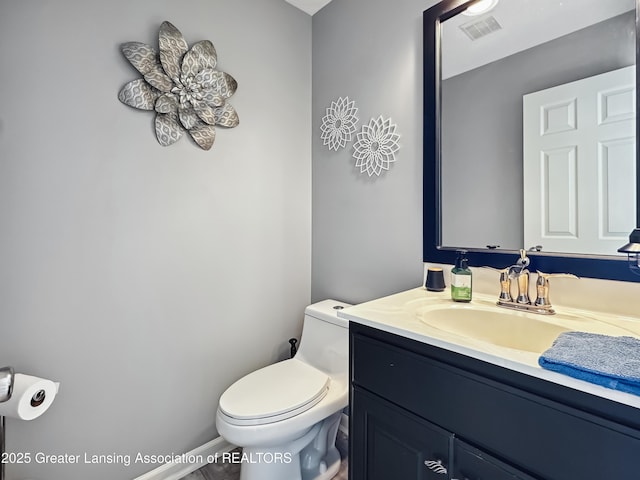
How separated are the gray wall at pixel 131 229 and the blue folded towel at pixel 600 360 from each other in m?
1.32

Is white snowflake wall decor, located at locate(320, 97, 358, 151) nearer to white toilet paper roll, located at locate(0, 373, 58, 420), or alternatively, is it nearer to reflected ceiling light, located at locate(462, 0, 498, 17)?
reflected ceiling light, located at locate(462, 0, 498, 17)

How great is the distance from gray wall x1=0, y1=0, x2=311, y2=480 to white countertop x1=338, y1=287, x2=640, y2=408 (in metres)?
0.82

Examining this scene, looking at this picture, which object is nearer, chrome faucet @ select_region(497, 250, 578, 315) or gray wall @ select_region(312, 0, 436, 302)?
chrome faucet @ select_region(497, 250, 578, 315)

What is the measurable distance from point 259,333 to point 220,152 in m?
0.95

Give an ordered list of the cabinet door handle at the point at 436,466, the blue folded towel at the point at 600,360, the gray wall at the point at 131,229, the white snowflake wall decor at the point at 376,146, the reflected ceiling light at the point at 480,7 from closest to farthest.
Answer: the blue folded towel at the point at 600,360, the cabinet door handle at the point at 436,466, the gray wall at the point at 131,229, the reflected ceiling light at the point at 480,7, the white snowflake wall decor at the point at 376,146

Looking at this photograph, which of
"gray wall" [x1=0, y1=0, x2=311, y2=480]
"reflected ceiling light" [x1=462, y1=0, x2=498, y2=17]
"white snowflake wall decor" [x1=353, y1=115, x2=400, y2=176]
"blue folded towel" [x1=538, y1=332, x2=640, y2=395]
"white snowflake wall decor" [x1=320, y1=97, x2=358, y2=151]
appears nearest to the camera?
"blue folded towel" [x1=538, y1=332, x2=640, y2=395]

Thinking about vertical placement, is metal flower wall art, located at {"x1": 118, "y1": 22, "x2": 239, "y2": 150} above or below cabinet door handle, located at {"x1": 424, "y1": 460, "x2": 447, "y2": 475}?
above

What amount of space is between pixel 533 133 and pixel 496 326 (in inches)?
26.2

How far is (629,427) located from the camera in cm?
53

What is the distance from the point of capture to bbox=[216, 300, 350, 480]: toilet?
1146 mm

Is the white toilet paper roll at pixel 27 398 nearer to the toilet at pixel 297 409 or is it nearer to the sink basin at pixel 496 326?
the toilet at pixel 297 409

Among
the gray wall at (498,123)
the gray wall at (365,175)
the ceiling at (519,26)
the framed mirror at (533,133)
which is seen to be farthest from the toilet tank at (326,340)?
the ceiling at (519,26)

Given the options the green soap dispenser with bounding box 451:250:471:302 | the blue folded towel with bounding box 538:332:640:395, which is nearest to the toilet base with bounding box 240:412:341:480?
the green soap dispenser with bounding box 451:250:471:302

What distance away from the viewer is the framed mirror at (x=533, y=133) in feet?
3.09
